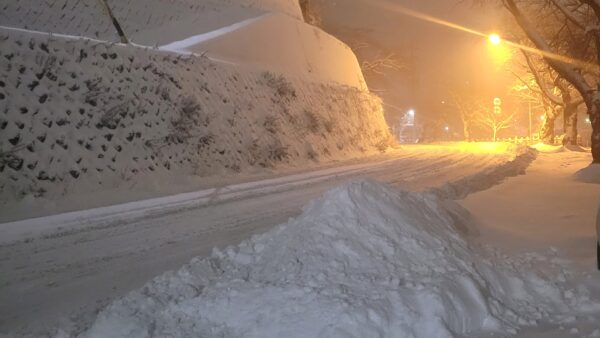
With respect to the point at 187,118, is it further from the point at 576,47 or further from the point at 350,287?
the point at 576,47

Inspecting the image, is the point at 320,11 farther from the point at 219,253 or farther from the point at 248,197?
the point at 219,253

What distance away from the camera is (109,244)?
5711 millimetres

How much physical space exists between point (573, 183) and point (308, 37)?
48.8 ft

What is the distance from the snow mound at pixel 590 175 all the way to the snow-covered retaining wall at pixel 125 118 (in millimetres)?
8218

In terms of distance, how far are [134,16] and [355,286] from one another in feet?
58.2

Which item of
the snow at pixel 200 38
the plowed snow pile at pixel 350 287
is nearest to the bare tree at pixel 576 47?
the snow at pixel 200 38

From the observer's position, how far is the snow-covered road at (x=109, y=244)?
13.3 feet

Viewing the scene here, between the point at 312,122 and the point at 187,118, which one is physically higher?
the point at 187,118

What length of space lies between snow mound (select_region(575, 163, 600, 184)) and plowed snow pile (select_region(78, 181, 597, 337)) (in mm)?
8037

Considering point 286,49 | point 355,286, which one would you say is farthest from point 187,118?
point 286,49

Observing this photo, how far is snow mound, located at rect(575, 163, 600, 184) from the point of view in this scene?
38.1ft

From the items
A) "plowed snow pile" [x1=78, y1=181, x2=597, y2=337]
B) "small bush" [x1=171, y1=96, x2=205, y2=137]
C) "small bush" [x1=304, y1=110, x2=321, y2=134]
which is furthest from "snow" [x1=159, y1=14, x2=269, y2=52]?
"plowed snow pile" [x1=78, y1=181, x2=597, y2=337]

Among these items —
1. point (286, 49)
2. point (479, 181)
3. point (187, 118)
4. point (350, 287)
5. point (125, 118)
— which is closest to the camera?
point (350, 287)

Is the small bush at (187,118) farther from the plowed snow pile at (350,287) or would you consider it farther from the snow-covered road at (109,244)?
the plowed snow pile at (350,287)
